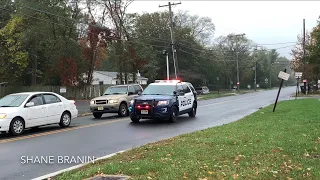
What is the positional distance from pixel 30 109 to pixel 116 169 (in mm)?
Answer: 7630

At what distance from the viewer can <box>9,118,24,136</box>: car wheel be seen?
12250 millimetres

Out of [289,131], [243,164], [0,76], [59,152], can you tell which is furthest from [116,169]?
[0,76]

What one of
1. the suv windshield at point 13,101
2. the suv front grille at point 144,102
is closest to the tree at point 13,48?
the suv front grille at point 144,102

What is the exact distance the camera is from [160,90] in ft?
55.8

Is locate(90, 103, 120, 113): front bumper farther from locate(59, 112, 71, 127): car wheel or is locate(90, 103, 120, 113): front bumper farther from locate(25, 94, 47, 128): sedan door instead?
locate(25, 94, 47, 128): sedan door

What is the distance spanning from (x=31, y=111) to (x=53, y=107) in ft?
3.98

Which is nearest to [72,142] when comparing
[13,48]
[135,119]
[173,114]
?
[135,119]

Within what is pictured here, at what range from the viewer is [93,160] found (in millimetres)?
7859

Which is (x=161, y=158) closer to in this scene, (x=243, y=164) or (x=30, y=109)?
(x=243, y=164)

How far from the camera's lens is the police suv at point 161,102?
15.6 metres

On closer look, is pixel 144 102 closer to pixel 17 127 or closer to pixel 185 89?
pixel 185 89

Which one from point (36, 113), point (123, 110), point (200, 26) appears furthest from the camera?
point (200, 26)

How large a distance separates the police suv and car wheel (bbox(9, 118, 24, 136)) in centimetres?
479

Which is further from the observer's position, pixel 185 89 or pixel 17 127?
pixel 185 89
